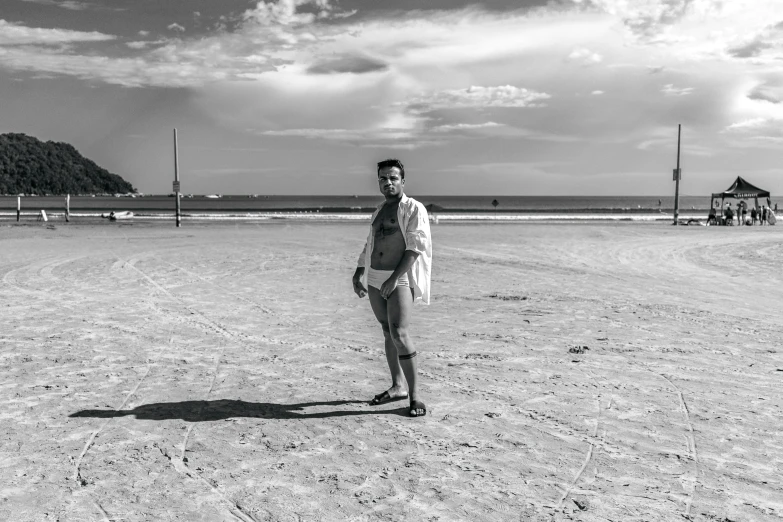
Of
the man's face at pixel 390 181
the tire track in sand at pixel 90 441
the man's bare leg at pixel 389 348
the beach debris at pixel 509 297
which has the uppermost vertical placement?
the man's face at pixel 390 181

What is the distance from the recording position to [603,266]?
15586 millimetres

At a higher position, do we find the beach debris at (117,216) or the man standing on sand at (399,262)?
the man standing on sand at (399,262)

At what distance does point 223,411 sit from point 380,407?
1233mm

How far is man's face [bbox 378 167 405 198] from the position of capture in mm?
4797

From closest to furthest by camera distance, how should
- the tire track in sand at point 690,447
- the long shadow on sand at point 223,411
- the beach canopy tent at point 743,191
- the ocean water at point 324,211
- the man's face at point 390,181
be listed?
the tire track in sand at point 690,447 < the man's face at point 390,181 < the long shadow on sand at point 223,411 < the beach canopy tent at point 743,191 < the ocean water at point 324,211

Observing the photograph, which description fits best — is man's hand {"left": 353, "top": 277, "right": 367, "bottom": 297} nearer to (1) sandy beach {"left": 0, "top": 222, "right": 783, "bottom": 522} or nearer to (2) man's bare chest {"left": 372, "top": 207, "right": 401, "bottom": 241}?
(2) man's bare chest {"left": 372, "top": 207, "right": 401, "bottom": 241}

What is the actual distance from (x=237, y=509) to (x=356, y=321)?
5.40 metres

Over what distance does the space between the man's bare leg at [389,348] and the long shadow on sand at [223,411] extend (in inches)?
5.0

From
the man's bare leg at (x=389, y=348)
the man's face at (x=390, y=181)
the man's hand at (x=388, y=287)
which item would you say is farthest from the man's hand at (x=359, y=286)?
the man's face at (x=390, y=181)

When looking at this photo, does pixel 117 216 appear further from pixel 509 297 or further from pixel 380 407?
pixel 380 407

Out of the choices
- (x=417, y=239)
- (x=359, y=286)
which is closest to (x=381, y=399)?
(x=359, y=286)

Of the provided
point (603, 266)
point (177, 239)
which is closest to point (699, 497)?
point (603, 266)

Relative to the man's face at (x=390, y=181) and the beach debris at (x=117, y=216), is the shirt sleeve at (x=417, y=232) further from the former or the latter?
the beach debris at (x=117, y=216)

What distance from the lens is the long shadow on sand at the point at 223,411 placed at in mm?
4941
